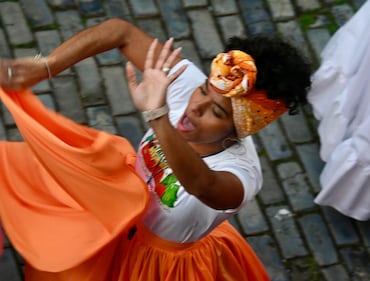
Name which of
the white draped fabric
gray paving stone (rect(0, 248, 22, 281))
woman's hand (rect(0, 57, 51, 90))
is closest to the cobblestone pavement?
gray paving stone (rect(0, 248, 22, 281))

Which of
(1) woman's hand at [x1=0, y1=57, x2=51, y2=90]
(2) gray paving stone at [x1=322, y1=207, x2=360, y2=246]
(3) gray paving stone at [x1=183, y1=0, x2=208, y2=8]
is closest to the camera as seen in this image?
(1) woman's hand at [x1=0, y1=57, x2=51, y2=90]

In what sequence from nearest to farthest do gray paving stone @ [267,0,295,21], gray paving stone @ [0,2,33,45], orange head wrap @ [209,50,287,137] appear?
orange head wrap @ [209,50,287,137] → gray paving stone @ [0,2,33,45] → gray paving stone @ [267,0,295,21]

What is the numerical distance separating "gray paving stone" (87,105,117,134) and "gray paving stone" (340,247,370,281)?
1385mm

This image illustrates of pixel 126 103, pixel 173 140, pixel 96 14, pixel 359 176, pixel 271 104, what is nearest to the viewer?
pixel 173 140

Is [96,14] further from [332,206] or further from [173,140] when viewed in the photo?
[173,140]

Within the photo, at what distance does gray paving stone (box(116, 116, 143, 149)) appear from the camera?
458 cm

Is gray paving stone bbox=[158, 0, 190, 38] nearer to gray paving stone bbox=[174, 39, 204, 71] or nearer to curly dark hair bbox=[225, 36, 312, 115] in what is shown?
gray paving stone bbox=[174, 39, 204, 71]

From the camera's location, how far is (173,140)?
271 cm

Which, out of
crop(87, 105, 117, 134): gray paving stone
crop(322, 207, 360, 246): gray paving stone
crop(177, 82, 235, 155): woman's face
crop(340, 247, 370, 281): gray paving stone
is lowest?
crop(340, 247, 370, 281): gray paving stone

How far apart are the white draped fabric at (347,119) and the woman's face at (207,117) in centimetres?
150

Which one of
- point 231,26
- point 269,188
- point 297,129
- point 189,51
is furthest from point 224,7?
point 269,188

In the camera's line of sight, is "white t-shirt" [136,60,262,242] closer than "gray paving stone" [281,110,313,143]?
Yes

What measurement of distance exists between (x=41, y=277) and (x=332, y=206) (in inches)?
69.3

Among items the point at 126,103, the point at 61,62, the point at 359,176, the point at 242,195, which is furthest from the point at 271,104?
the point at 126,103
